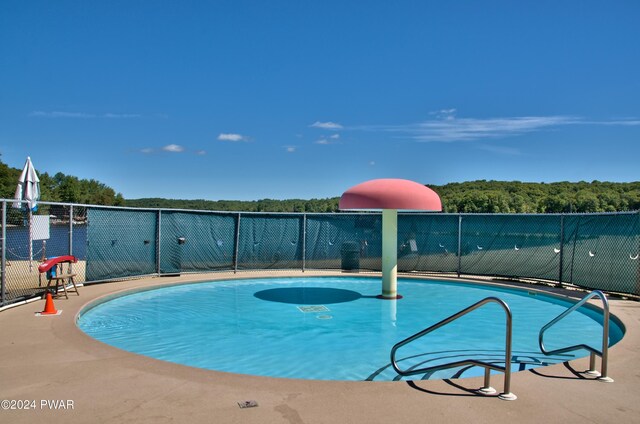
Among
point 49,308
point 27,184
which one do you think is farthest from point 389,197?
point 27,184

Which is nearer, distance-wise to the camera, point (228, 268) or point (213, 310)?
point (213, 310)

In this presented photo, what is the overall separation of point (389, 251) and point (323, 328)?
4.03 m

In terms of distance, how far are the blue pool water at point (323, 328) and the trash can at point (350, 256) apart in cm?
279

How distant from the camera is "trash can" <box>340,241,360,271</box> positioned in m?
18.2

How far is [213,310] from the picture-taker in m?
12.0

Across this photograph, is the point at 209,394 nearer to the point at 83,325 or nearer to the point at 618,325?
the point at 83,325

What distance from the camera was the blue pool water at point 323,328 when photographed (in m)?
7.94

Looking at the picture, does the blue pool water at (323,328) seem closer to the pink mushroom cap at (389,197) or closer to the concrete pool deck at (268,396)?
the concrete pool deck at (268,396)

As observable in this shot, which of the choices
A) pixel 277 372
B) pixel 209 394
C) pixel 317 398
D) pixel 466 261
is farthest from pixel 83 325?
pixel 466 261

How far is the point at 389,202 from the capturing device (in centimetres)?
1252

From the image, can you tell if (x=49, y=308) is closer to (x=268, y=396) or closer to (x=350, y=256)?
(x=268, y=396)

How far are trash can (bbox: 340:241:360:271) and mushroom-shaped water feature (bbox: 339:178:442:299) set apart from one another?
14.4 ft

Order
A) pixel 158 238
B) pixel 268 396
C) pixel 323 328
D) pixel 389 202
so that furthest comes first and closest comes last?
pixel 158 238, pixel 389 202, pixel 323 328, pixel 268 396

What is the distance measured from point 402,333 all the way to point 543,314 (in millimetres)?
4154
